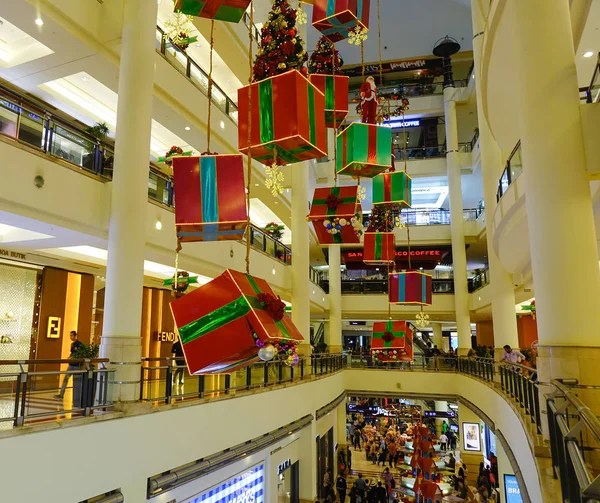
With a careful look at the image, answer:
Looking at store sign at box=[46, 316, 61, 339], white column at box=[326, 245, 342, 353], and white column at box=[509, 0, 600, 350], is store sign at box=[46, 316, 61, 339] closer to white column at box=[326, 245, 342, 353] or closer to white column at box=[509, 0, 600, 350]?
white column at box=[509, 0, 600, 350]

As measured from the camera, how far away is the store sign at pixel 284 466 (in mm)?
10298

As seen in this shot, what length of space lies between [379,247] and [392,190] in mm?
2214

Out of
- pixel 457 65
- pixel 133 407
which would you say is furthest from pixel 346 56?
pixel 133 407

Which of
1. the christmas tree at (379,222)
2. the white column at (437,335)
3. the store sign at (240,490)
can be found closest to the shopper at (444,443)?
the white column at (437,335)

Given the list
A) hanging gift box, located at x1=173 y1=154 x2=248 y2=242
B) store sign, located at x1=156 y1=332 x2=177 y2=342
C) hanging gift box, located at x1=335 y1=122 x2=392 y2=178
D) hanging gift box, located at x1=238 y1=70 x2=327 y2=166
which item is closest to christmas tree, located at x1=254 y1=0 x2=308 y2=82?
hanging gift box, located at x1=238 y1=70 x2=327 y2=166

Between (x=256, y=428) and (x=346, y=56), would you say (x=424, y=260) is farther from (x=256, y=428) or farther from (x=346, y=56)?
(x=256, y=428)

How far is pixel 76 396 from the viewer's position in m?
5.42

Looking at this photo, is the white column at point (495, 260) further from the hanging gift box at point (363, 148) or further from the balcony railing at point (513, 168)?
the hanging gift box at point (363, 148)

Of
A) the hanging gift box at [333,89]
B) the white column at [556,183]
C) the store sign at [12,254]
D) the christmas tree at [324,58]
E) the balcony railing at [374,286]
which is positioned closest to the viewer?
the white column at [556,183]

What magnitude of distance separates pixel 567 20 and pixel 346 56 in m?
22.9

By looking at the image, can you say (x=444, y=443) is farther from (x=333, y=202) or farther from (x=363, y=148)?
(x=363, y=148)

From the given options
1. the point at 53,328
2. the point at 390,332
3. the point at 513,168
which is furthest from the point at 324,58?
the point at 53,328

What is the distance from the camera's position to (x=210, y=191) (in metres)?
4.89

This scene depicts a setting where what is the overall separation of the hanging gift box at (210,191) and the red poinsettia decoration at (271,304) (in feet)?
3.45
